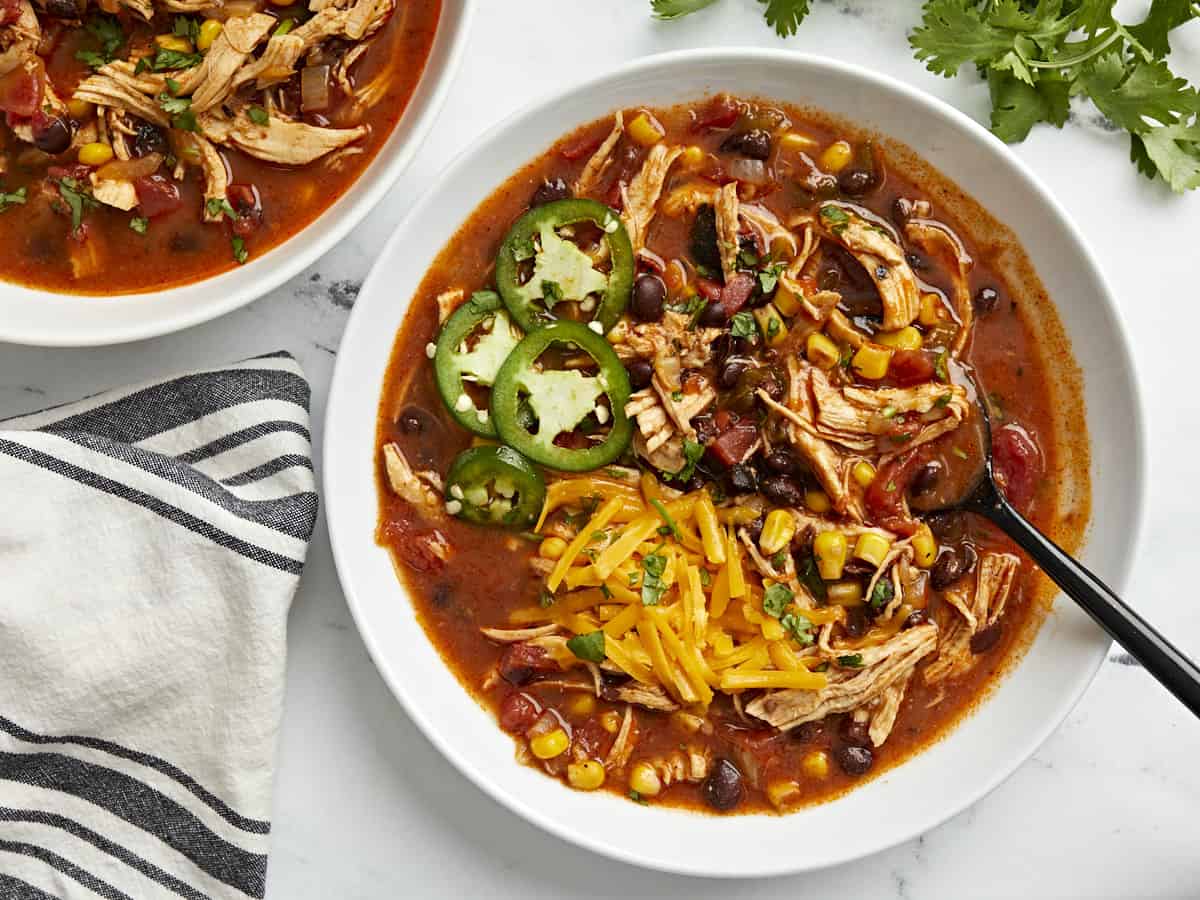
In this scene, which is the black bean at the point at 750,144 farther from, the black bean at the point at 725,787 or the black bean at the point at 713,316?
the black bean at the point at 725,787

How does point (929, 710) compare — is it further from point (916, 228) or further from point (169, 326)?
point (169, 326)

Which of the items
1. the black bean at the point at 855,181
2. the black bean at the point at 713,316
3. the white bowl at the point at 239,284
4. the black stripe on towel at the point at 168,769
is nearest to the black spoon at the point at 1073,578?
the black bean at the point at 855,181

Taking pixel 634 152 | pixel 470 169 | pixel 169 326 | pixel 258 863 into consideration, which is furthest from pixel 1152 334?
pixel 258 863

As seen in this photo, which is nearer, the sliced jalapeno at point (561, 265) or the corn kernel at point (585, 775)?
the sliced jalapeno at point (561, 265)

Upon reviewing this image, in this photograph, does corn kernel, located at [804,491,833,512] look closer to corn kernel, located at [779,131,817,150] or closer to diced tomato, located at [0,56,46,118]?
corn kernel, located at [779,131,817,150]

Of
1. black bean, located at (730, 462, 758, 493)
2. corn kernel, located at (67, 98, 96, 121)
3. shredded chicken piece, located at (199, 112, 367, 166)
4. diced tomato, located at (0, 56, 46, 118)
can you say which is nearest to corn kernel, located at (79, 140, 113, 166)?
corn kernel, located at (67, 98, 96, 121)

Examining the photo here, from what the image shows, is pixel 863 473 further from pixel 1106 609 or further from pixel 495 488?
pixel 495 488
